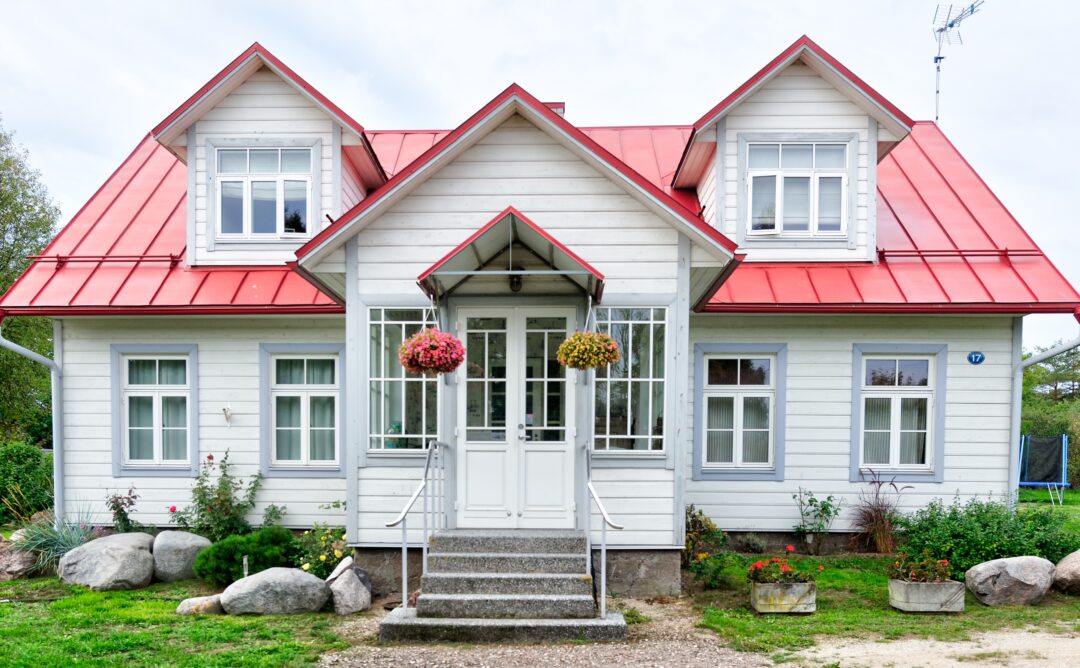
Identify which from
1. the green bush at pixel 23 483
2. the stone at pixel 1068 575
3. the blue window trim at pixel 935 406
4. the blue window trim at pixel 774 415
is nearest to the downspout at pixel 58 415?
the green bush at pixel 23 483

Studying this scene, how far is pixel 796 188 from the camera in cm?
978

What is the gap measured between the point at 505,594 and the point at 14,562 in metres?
6.19

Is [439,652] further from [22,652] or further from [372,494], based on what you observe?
[22,652]

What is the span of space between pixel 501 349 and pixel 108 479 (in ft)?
19.9

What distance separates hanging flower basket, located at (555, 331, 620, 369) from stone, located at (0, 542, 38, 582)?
702 cm

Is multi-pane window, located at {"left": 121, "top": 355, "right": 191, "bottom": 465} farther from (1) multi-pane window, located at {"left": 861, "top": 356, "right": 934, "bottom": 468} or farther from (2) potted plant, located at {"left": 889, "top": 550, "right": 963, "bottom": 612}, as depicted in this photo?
(1) multi-pane window, located at {"left": 861, "top": 356, "right": 934, "bottom": 468}

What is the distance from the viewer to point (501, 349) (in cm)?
774

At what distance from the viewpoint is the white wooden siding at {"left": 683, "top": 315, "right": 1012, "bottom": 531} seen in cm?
931

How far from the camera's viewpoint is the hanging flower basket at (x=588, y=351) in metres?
6.52

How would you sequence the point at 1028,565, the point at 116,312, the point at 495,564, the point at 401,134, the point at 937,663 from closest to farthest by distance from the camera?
the point at 937,663
the point at 495,564
the point at 1028,565
the point at 116,312
the point at 401,134

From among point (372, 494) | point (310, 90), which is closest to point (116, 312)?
point (310, 90)

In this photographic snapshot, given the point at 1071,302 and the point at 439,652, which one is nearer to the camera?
the point at 439,652

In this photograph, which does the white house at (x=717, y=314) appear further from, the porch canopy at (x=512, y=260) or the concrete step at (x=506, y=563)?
the concrete step at (x=506, y=563)

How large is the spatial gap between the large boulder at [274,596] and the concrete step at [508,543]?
124 centimetres
